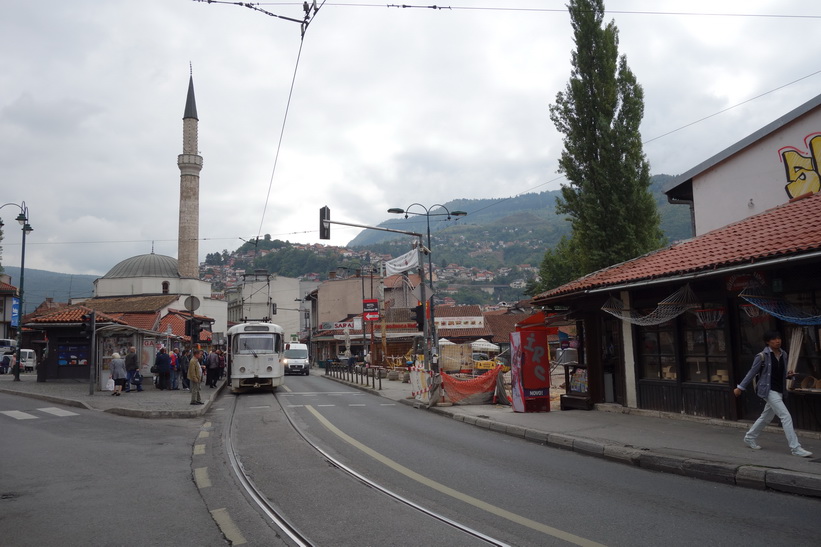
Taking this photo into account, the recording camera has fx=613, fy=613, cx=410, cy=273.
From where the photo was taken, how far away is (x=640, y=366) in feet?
46.9

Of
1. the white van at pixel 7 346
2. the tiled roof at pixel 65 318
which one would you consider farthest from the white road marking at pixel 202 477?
the white van at pixel 7 346

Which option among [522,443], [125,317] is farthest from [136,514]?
[125,317]

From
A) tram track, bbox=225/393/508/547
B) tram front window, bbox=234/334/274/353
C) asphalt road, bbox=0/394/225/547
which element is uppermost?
tram front window, bbox=234/334/274/353

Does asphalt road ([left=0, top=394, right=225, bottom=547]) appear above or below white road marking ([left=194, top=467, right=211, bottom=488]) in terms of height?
above

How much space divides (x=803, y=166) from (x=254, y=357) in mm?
19366

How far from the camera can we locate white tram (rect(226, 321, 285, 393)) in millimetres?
24205

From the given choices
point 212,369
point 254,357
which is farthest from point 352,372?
point 254,357

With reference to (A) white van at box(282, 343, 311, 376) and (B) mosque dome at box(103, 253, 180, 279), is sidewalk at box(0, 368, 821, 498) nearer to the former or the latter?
(A) white van at box(282, 343, 311, 376)

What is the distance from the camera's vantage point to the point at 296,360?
44.6 meters

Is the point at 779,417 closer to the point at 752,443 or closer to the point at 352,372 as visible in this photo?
the point at 752,443

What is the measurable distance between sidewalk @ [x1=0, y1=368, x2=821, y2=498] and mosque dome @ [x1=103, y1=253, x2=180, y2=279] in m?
56.4

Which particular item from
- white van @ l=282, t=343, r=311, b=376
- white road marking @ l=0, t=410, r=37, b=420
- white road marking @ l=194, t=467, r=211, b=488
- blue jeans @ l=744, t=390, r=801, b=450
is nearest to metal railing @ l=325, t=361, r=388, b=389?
white van @ l=282, t=343, r=311, b=376

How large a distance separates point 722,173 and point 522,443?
12086 mm

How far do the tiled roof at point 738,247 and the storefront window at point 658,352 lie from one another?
140 cm
